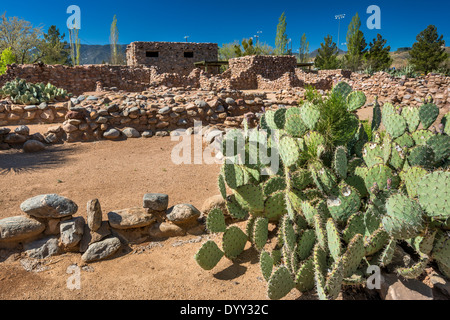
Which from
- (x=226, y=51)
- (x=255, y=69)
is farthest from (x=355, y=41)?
(x=255, y=69)

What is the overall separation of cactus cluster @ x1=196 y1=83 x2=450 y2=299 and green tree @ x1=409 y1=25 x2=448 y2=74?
32.0m

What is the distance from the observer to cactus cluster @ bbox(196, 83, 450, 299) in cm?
192

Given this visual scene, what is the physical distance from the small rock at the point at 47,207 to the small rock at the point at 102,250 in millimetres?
429

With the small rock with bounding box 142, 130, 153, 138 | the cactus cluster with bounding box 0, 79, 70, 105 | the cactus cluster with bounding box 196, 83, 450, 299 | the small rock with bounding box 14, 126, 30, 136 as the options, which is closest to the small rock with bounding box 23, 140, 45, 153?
the small rock with bounding box 14, 126, 30, 136

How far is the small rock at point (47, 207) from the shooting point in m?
2.90

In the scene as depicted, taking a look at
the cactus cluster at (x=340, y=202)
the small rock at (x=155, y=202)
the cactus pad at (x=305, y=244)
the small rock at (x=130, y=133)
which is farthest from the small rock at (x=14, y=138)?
the cactus pad at (x=305, y=244)

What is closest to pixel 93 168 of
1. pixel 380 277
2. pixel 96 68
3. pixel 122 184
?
pixel 122 184

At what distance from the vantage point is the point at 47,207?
2900 millimetres

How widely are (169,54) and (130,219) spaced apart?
22354mm

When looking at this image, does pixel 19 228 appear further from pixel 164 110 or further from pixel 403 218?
pixel 164 110

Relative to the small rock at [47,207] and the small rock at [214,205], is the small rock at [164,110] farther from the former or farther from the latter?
the small rock at [47,207]

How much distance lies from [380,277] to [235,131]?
1848mm

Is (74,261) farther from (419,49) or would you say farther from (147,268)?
(419,49)

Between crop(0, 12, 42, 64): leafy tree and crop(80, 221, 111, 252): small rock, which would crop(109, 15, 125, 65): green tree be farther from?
crop(80, 221, 111, 252): small rock
